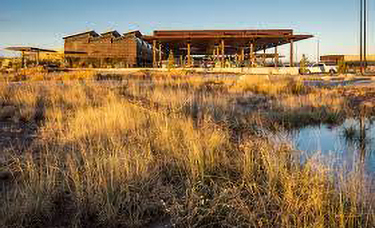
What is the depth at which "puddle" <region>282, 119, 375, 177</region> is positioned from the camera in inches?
166

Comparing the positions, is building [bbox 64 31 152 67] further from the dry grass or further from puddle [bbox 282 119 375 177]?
the dry grass

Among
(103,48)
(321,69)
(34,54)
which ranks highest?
(103,48)

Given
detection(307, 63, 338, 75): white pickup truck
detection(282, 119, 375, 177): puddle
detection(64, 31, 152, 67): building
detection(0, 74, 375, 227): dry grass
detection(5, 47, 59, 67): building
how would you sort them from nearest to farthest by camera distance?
1. detection(0, 74, 375, 227): dry grass
2. detection(282, 119, 375, 177): puddle
3. detection(5, 47, 59, 67): building
4. detection(307, 63, 338, 75): white pickup truck
5. detection(64, 31, 152, 67): building

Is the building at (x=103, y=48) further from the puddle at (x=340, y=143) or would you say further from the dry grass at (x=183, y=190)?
the dry grass at (x=183, y=190)

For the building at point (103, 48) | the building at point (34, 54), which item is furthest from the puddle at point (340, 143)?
the building at point (103, 48)

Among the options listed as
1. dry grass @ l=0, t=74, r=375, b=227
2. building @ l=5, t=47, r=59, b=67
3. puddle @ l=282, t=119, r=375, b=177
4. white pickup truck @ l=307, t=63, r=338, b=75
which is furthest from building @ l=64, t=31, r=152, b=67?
dry grass @ l=0, t=74, r=375, b=227

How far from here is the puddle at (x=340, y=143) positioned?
13.9 feet

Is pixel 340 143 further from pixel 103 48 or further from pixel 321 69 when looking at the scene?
pixel 103 48

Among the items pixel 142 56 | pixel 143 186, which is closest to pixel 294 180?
pixel 143 186

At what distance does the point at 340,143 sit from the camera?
5449mm

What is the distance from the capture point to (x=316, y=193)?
2.59 metres

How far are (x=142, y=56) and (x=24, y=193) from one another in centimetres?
4118

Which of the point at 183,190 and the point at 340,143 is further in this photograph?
the point at 340,143

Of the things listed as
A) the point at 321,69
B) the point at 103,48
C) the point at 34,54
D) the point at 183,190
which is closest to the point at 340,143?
the point at 183,190
